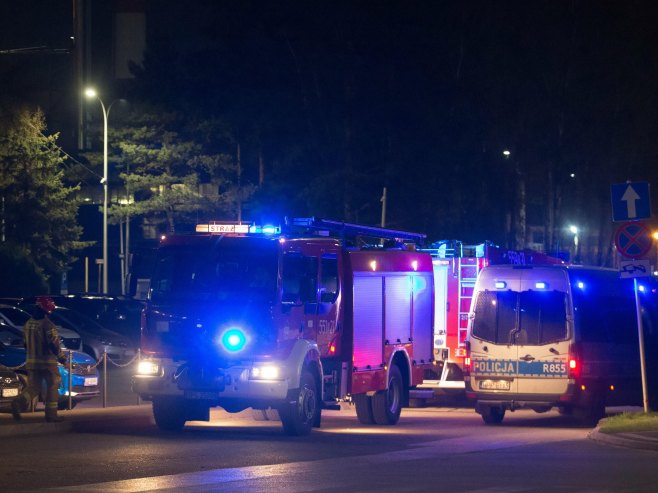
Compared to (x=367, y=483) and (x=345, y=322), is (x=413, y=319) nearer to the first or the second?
(x=345, y=322)

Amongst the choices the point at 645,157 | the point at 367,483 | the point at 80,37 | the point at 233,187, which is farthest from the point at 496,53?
the point at 367,483

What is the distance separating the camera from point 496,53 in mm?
63156

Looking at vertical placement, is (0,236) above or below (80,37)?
below

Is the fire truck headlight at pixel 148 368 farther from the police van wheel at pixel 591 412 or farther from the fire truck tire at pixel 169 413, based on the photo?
the police van wheel at pixel 591 412

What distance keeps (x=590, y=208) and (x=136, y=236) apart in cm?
2618

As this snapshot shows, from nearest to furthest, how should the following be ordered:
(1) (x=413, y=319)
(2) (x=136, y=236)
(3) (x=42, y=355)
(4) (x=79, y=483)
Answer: (4) (x=79, y=483)
(3) (x=42, y=355)
(1) (x=413, y=319)
(2) (x=136, y=236)

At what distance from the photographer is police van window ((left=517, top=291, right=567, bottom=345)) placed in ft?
71.0

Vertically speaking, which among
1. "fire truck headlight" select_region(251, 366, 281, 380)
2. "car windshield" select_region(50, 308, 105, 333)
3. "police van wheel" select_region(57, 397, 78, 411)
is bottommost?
"police van wheel" select_region(57, 397, 78, 411)

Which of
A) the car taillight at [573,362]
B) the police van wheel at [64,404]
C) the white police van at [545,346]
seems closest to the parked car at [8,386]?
the police van wheel at [64,404]

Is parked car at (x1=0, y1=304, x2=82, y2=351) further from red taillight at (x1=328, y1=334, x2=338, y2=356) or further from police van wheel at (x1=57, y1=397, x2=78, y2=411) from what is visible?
red taillight at (x1=328, y1=334, x2=338, y2=356)

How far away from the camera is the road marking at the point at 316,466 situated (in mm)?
13016

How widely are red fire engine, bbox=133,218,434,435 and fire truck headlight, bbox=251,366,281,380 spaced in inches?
0.6

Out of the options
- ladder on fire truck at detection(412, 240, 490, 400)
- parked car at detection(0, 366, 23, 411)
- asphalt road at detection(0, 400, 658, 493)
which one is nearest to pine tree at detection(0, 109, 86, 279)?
ladder on fire truck at detection(412, 240, 490, 400)

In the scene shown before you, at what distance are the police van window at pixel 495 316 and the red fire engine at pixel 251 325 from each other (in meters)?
2.58
